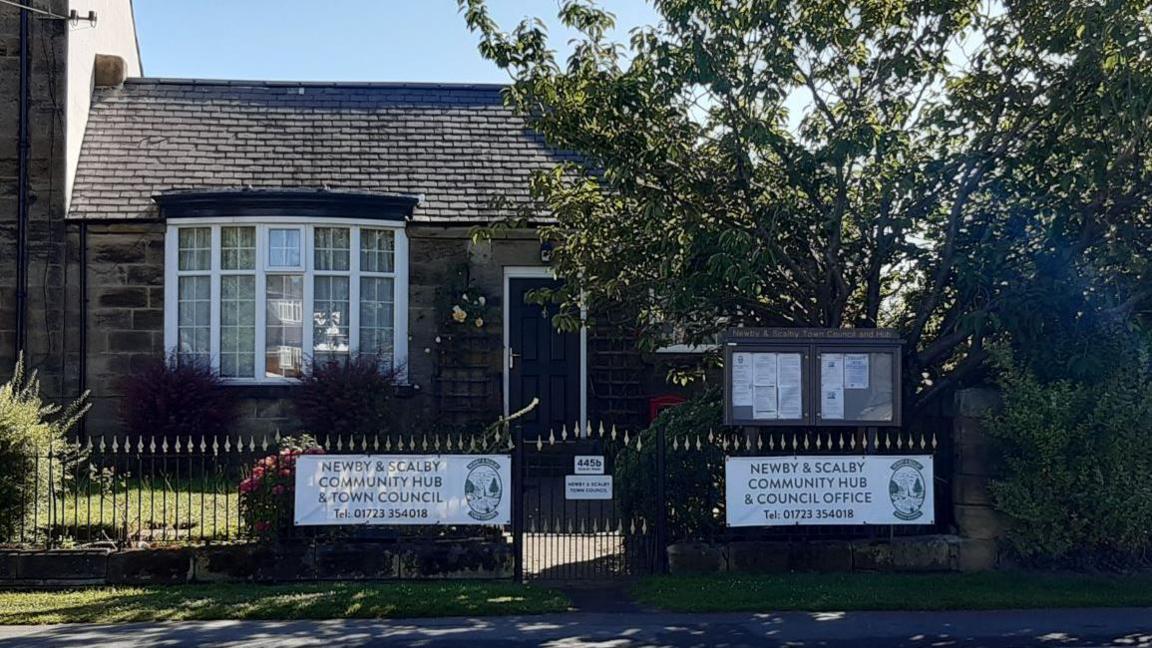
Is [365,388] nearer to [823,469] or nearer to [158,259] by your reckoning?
[158,259]

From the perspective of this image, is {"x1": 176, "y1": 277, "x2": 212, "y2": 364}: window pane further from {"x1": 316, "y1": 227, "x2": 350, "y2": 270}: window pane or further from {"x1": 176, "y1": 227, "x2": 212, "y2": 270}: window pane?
{"x1": 316, "y1": 227, "x2": 350, "y2": 270}: window pane

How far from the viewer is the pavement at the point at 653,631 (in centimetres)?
766

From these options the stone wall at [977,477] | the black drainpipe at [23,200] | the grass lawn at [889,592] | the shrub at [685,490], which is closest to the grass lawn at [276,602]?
the grass lawn at [889,592]

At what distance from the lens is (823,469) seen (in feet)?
31.6

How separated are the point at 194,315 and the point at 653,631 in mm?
9030

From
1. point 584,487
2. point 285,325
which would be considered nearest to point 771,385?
point 584,487

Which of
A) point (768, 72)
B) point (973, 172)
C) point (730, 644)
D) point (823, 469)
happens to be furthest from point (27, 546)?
point (973, 172)

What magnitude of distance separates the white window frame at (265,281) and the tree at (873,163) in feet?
15.6

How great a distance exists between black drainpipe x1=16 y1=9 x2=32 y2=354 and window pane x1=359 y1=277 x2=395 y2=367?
4193 mm

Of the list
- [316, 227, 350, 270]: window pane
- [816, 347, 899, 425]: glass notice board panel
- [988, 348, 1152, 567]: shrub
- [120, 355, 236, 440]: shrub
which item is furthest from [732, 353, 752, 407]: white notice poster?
[120, 355, 236, 440]: shrub

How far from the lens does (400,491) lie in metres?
9.46

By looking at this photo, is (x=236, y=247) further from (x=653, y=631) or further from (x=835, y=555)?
(x=653, y=631)

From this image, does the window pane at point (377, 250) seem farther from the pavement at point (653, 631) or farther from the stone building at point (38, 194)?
the pavement at point (653, 631)

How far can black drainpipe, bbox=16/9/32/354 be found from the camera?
14539 mm
